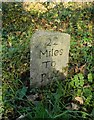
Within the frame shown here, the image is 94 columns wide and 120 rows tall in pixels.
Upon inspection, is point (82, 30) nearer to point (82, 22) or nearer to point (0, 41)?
point (82, 22)

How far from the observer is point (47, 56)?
308cm

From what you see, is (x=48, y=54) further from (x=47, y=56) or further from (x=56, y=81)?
(x=56, y=81)

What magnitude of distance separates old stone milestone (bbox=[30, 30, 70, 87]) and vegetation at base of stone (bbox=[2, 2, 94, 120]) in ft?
0.29

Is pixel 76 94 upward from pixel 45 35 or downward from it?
downward

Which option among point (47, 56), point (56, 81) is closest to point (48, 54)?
point (47, 56)

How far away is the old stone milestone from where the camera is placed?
9.78 ft

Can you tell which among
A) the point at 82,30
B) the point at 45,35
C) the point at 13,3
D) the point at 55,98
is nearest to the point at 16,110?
the point at 55,98

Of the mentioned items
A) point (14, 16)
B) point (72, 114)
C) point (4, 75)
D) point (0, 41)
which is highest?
point (14, 16)

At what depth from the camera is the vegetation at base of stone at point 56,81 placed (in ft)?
8.51

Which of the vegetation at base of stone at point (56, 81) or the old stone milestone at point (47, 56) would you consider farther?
the old stone milestone at point (47, 56)

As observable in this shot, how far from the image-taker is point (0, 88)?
288cm

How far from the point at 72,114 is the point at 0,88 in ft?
2.24

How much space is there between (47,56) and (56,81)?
225 millimetres

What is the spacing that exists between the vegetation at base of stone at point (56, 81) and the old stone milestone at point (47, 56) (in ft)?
0.29
